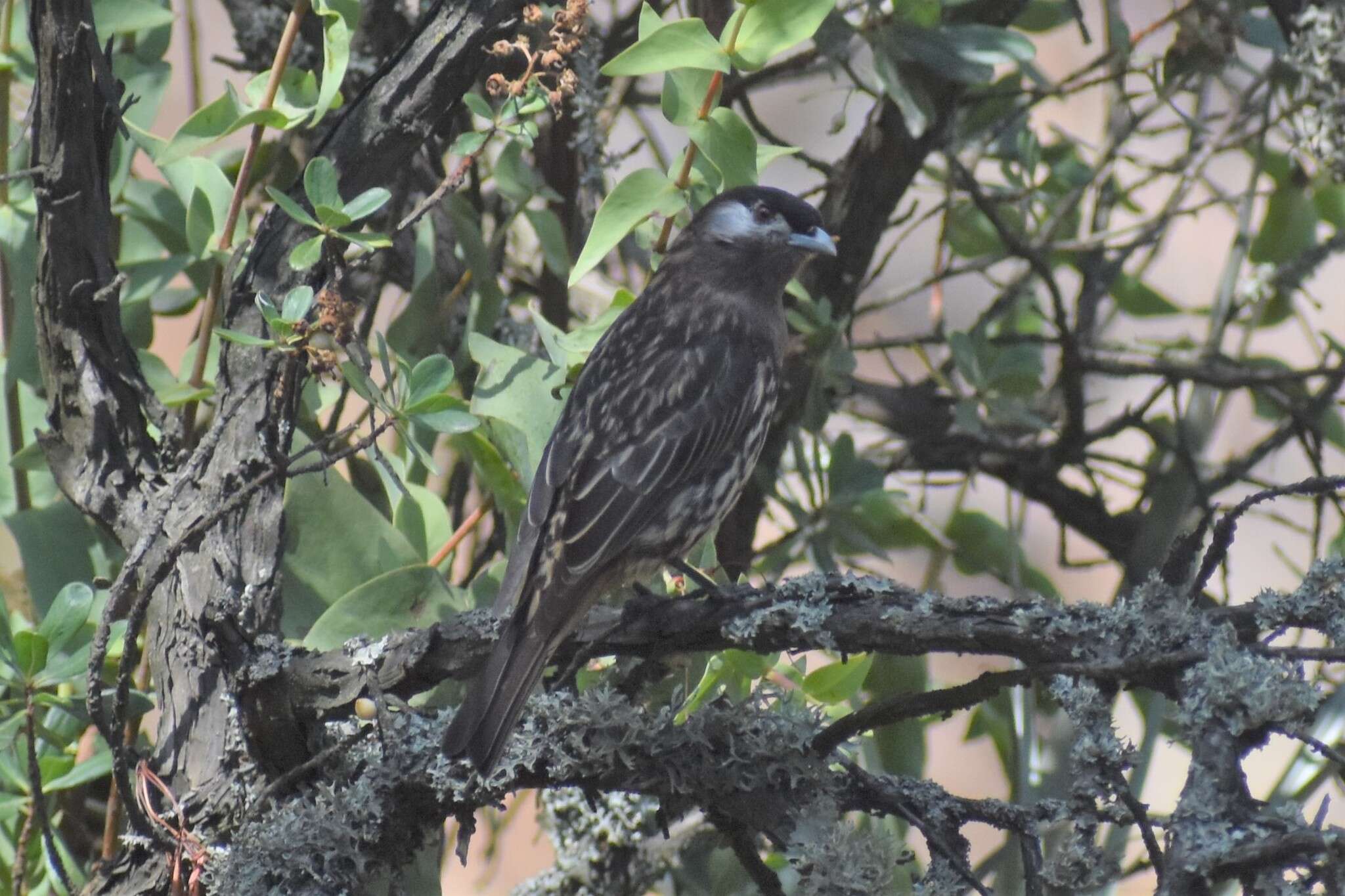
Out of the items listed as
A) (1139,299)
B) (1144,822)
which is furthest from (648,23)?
(1139,299)

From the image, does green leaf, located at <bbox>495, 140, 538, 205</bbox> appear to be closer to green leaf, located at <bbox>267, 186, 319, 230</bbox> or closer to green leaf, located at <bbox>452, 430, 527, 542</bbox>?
green leaf, located at <bbox>452, 430, 527, 542</bbox>

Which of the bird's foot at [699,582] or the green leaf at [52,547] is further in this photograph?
the green leaf at [52,547]

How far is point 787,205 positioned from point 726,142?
0.83 metres

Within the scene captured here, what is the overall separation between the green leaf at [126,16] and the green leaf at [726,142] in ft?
3.29

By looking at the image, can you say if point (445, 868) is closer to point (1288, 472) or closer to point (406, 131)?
point (406, 131)

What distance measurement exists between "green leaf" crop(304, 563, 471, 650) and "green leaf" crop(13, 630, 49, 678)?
41cm

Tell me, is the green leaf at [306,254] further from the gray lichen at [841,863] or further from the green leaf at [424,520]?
the gray lichen at [841,863]

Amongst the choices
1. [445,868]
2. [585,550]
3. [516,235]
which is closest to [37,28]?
[585,550]

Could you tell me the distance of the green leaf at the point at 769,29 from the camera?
93.5 inches

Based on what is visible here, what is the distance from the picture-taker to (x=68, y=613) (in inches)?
89.8

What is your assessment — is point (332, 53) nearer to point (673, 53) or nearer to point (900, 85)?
point (673, 53)

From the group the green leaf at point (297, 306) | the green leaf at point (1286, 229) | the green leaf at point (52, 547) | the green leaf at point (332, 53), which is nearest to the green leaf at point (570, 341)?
the green leaf at point (332, 53)

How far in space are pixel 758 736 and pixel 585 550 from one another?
58 centimetres

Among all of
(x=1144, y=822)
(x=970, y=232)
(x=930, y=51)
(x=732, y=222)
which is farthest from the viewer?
(x=970, y=232)
